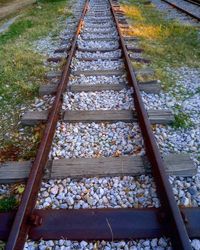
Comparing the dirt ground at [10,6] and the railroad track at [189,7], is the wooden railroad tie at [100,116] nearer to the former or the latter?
the railroad track at [189,7]

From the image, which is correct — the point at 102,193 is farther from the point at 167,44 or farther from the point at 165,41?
the point at 165,41

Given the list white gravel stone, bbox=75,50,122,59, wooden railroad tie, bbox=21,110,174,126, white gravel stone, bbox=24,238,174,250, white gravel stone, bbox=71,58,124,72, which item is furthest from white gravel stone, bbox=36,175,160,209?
white gravel stone, bbox=75,50,122,59

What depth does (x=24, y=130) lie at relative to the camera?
17.3 feet

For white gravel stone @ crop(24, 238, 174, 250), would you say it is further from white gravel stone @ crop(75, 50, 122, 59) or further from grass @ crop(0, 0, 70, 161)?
white gravel stone @ crop(75, 50, 122, 59)

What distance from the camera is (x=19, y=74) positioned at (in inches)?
301

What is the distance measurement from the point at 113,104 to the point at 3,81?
8.58 ft

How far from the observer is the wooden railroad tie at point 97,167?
4.09m

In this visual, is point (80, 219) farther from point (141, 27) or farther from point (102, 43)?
point (141, 27)

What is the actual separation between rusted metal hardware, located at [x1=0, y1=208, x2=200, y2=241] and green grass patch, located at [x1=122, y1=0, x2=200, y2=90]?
3703mm

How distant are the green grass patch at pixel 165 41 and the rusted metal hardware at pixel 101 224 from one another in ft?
12.1

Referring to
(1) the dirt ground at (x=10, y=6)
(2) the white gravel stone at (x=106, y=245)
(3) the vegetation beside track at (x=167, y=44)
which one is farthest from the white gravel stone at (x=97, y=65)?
(1) the dirt ground at (x=10, y=6)

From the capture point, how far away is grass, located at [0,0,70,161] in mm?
5047

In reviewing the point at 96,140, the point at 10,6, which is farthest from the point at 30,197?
the point at 10,6

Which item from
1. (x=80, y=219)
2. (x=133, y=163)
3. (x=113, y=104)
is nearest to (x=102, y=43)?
(x=113, y=104)
